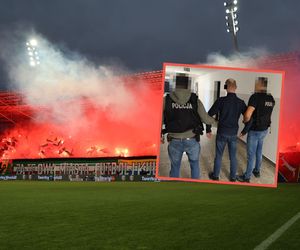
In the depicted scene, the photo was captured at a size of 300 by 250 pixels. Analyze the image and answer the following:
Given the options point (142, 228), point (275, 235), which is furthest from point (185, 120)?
point (142, 228)

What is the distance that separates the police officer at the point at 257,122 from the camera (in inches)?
229

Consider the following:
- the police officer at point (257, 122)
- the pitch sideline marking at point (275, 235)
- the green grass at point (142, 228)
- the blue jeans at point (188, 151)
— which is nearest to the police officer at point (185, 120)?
the blue jeans at point (188, 151)

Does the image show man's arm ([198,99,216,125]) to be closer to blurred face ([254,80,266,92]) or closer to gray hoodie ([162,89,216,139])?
gray hoodie ([162,89,216,139])

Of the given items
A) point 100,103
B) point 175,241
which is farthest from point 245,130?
point 100,103

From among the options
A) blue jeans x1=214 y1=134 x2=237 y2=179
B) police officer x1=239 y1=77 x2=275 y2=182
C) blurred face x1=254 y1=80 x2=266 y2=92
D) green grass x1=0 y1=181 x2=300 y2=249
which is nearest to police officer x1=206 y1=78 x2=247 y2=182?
blue jeans x1=214 y1=134 x2=237 y2=179

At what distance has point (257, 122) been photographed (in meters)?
5.92

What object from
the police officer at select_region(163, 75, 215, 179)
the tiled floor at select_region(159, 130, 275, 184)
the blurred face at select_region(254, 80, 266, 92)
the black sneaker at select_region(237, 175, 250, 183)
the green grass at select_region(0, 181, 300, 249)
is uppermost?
the blurred face at select_region(254, 80, 266, 92)

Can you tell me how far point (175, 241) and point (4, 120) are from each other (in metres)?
54.2

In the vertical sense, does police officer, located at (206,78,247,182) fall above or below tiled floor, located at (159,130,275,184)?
above

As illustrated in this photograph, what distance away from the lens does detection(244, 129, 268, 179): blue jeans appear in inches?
233

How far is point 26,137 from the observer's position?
192 feet

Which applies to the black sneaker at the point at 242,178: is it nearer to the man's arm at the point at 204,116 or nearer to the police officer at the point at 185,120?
the police officer at the point at 185,120

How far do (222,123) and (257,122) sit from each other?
44cm

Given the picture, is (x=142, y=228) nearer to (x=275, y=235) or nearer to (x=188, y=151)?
(x=275, y=235)
